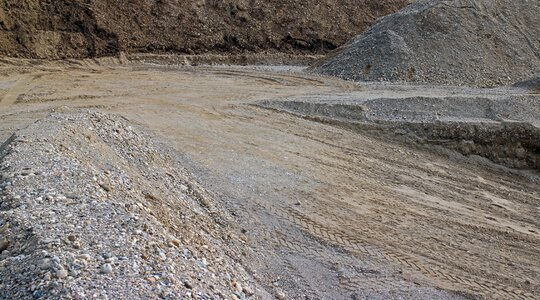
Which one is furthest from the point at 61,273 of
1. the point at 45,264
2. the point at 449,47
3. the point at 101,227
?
the point at 449,47

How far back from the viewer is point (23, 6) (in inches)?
866

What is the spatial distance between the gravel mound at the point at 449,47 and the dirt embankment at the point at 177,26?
203 inches

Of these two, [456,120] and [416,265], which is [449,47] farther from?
[416,265]

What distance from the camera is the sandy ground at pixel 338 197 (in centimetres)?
747

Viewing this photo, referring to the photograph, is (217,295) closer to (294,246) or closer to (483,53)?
(294,246)

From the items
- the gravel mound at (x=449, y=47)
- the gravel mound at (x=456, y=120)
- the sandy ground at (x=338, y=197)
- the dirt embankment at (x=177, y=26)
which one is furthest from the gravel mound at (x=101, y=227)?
the dirt embankment at (x=177, y=26)

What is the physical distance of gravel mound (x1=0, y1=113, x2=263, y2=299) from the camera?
438cm

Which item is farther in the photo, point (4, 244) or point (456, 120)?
point (456, 120)

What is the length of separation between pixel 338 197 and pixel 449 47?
1022 cm

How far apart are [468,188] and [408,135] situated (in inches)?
75.4

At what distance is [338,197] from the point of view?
A: 9438 mm

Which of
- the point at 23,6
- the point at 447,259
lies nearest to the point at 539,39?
the point at 447,259

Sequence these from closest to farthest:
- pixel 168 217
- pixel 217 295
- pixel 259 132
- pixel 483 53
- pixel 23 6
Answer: pixel 217 295, pixel 168 217, pixel 259 132, pixel 483 53, pixel 23 6

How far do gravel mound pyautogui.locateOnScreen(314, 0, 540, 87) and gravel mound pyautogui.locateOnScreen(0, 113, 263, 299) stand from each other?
34.4 feet
